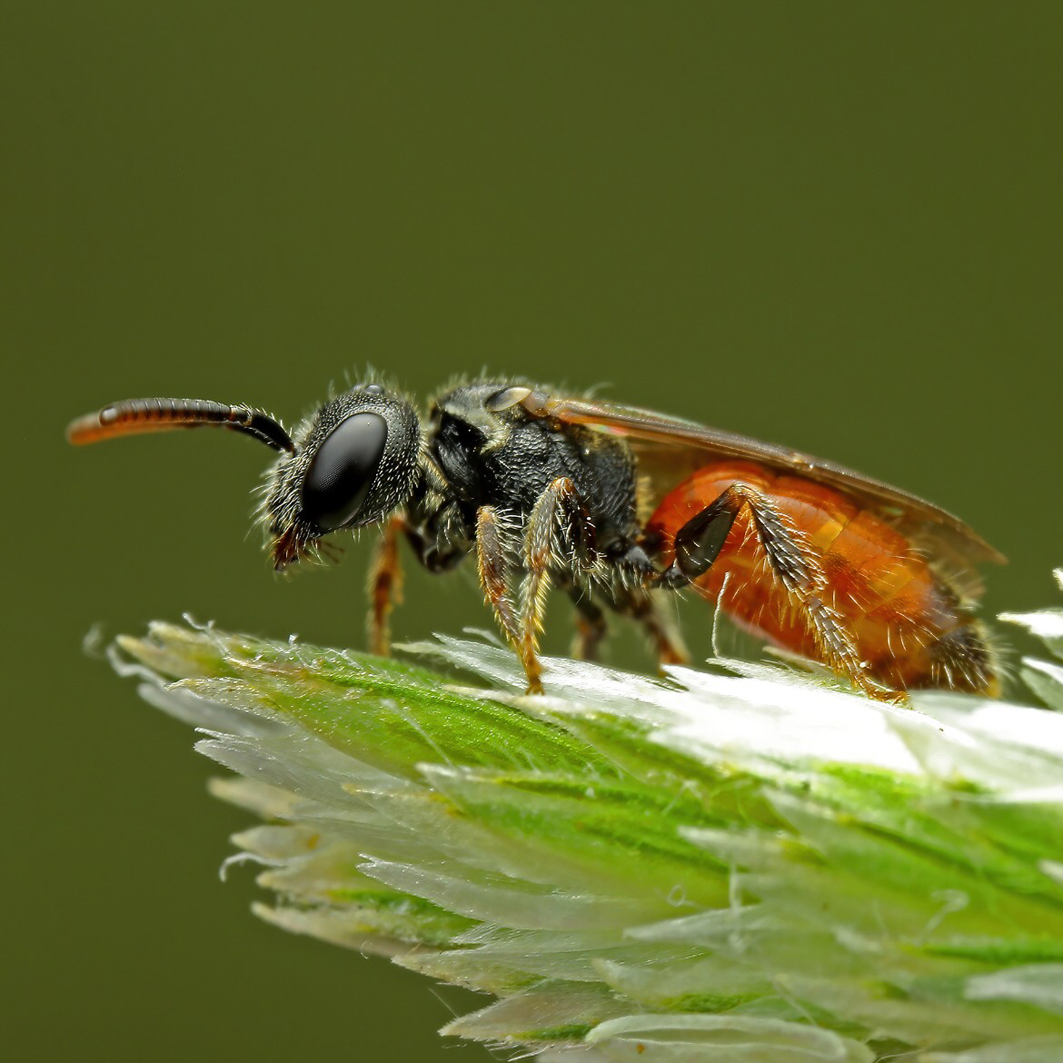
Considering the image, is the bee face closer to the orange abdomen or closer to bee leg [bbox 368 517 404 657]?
bee leg [bbox 368 517 404 657]

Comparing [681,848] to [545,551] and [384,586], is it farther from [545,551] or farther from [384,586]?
[384,586]

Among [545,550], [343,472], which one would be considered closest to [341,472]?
[343,472]

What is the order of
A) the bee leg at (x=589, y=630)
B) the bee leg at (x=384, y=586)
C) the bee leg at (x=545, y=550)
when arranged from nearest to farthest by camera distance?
the bee leg at (x=545, y=550) → the bee leg at (x=384, y=586) → the bee leg at (x=589, y=630)

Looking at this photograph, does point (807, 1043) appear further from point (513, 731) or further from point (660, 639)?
point (660, 639)

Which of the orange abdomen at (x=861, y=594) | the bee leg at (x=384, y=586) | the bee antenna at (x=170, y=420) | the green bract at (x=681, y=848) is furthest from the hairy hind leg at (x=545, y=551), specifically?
the bee antenna at (x=170, y=420)

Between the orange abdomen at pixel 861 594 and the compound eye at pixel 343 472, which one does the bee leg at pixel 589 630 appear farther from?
the compound eye at pixel 343 472

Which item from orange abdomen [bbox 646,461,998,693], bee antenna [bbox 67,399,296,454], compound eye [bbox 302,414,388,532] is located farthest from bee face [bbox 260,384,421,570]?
orange abdomen [bbox 646,461,998,693]

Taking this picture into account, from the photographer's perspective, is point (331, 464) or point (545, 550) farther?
point (331, 464)
